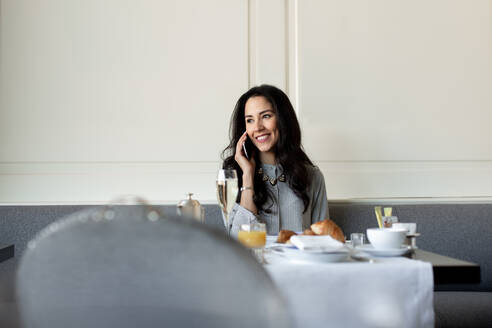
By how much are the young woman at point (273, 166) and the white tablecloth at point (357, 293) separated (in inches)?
33.3

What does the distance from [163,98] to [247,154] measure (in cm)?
50

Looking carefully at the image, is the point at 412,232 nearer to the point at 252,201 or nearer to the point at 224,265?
the point at 252,201

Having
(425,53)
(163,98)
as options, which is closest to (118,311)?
(163,98)

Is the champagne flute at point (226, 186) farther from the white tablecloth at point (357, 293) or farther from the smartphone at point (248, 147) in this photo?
the smartphone at point (248, 147)

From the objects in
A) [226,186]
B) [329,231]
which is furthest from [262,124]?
[329,231]

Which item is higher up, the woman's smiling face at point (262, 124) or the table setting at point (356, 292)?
the woman's smiling face at point (262, 124)

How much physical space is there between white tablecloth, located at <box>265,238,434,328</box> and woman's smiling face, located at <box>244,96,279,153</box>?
3.44ft

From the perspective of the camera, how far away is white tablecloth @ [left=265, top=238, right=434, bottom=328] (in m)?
0.73

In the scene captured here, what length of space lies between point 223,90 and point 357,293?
1.42 m

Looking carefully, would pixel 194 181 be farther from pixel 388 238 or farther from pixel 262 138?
pixel 388 238

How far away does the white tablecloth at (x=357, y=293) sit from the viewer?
0.73 meters

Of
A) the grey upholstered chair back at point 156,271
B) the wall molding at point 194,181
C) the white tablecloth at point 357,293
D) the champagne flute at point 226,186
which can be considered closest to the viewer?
the grey upholstered chair back at point 156,271

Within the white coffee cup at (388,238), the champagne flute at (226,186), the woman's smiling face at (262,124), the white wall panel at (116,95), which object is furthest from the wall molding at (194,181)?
the white coffee cup at (388,238)

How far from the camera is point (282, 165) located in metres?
1.76
